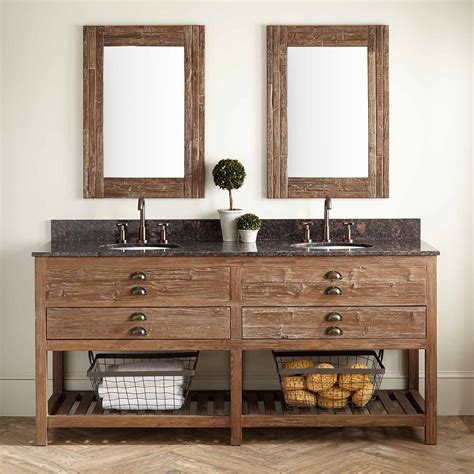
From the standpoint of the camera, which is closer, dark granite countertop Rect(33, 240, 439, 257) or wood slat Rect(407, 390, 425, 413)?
dark granite countertop Rect(33, 240, 439, 257)

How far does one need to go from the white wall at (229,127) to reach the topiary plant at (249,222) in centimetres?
22

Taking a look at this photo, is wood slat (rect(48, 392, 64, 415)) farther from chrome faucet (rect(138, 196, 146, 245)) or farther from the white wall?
chrome faucet (rect(138, 196, 146, 245))

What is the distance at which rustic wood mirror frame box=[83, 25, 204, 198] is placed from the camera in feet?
12.9

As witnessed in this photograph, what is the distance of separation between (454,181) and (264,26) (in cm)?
124

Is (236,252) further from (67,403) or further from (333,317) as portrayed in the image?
(67,403)

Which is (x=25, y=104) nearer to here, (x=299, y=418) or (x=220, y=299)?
(x=220, y=299)

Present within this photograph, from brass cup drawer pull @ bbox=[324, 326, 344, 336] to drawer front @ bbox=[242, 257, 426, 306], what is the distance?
106 millimetres

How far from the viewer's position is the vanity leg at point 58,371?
13.1ft

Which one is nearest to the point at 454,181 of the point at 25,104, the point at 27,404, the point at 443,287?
the point at 443,287

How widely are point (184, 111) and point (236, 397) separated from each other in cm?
144

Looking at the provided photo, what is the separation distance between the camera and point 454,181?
13.2 feet

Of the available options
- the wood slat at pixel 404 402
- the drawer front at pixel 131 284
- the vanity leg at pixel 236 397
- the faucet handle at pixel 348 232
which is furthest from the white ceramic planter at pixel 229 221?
the wood slat at pixel 404 402

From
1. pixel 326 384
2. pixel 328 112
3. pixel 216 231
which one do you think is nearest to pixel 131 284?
pixel 216 231

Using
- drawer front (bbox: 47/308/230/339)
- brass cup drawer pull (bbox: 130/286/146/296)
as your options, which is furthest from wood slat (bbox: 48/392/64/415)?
brass cup drawer pull (bbox: 130/286/146/296)
